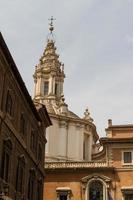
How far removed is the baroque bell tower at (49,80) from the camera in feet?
230

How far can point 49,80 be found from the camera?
237 feet

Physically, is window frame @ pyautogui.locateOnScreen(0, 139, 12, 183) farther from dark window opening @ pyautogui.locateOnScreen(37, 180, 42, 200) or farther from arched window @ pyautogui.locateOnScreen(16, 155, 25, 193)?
dark window opening @ pyautogui.locateOnScreen(37, 180, 42, 200)

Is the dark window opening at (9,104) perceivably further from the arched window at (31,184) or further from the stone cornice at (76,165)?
the stone cornice at (76,165)

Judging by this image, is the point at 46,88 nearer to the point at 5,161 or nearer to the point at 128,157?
the point at 128,157

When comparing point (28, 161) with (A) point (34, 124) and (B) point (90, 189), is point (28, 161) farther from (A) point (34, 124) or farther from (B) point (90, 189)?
(B) point (90, 189)

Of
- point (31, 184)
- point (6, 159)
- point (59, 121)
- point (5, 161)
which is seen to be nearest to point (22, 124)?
point (6, 159)

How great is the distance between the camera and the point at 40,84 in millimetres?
72000

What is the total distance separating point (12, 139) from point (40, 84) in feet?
142

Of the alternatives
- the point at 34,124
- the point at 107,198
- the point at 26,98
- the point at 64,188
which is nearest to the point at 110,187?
the point at 107,198

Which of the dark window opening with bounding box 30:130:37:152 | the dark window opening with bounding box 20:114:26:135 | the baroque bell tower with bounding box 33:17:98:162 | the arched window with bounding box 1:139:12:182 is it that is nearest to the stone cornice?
the baroque bell tower with bounding box 33:17:98:162

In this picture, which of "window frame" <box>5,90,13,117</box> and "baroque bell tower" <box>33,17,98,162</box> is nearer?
"window frame" <box>5,90,13,117</box>

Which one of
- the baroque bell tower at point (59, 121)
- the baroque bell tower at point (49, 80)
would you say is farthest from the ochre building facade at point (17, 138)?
the baroque bell tower at point (49, 80)

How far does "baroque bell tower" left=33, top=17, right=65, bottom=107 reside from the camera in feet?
230

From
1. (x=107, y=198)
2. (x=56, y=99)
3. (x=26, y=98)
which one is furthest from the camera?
(x=56, y=99)
